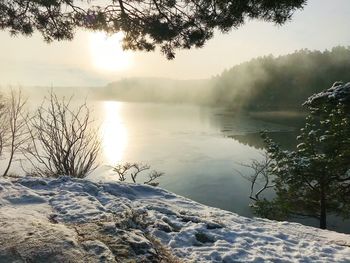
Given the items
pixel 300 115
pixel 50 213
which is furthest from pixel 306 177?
pixel 300 115

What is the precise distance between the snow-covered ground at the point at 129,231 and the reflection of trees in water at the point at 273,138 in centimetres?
5336

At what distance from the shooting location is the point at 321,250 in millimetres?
5082

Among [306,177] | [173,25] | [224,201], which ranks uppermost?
[173,25]

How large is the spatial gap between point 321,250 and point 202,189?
35701 millimetres

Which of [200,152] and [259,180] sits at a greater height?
[200,152]

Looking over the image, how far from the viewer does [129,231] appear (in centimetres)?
477

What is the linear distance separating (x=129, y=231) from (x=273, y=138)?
6332 cm

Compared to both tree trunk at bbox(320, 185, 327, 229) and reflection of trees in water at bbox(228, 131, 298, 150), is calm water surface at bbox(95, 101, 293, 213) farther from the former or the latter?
tree trunk at bbox(320, 185, 327, 229)

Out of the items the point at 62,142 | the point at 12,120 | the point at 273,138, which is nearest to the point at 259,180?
the point at 273,138

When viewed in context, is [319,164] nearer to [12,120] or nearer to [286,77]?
[12,120]

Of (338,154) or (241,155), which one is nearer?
(338,154)

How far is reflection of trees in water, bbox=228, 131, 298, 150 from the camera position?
2383 inches

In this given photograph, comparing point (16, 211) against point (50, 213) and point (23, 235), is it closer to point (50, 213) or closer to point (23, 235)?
point (50, 213)

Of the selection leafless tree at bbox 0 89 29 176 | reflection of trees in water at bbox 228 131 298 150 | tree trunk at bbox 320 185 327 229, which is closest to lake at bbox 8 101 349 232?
reflection of trees in water at bbox 228 131 298 150
